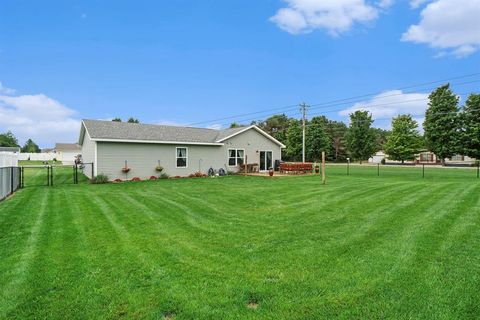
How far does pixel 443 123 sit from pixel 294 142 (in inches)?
848

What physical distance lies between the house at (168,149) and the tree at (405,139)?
28.8 m

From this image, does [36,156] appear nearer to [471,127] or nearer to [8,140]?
[8,140]

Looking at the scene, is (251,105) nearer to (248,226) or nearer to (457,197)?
(457,197)

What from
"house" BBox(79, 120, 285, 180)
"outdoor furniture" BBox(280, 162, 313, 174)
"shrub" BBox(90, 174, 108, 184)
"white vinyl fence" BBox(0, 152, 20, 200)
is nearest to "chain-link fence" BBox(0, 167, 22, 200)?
"white vinyl fence" BBox(0, 152, 20, 200)

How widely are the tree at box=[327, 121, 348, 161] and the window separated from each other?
40937mm

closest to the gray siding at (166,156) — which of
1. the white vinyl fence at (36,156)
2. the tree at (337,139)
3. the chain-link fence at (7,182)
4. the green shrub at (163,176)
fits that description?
the green shrub at (163,176)

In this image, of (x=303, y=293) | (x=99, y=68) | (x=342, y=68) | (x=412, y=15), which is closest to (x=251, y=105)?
(x=342, y=68)

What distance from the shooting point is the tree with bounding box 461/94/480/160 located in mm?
36344

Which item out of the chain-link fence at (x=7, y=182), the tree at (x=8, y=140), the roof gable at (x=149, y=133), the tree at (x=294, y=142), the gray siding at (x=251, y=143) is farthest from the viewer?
the tree at (x=8, y=140)

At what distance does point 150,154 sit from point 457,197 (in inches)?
631

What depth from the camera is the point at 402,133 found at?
45969 millimetres

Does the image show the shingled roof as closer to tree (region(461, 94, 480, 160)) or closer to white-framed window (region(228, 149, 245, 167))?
white-framed window (region(228, 149, 245, 167))

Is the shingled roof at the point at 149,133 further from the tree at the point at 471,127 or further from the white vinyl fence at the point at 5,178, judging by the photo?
the tree at the point at 471,127

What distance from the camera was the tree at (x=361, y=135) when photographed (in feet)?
156
